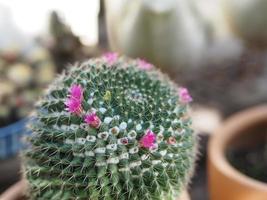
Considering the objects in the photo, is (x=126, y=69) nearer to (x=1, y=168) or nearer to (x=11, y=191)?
(x=11, y=191)

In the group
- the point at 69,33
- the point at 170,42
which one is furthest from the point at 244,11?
the point at 69,33

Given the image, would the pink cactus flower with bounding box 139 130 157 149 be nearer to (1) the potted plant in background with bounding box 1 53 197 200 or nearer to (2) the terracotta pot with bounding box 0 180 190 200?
(1) the potted plant in background with bounding box 1 53 197 200

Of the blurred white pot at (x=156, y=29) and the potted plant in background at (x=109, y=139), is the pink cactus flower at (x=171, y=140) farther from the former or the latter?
the blurred white pot at (x=156, y=29)

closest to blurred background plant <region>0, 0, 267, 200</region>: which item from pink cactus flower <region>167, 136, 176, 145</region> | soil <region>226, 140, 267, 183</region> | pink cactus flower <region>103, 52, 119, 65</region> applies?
soil <region>226, 140, 267, 183</region>

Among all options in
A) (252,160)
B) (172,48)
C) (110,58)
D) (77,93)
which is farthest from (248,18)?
(77,93)

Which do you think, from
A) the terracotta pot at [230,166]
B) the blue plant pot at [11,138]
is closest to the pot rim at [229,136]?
the terracotta pot at [230,166]

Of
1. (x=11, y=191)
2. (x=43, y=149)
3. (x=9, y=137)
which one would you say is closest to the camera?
(x=43, y=149)
